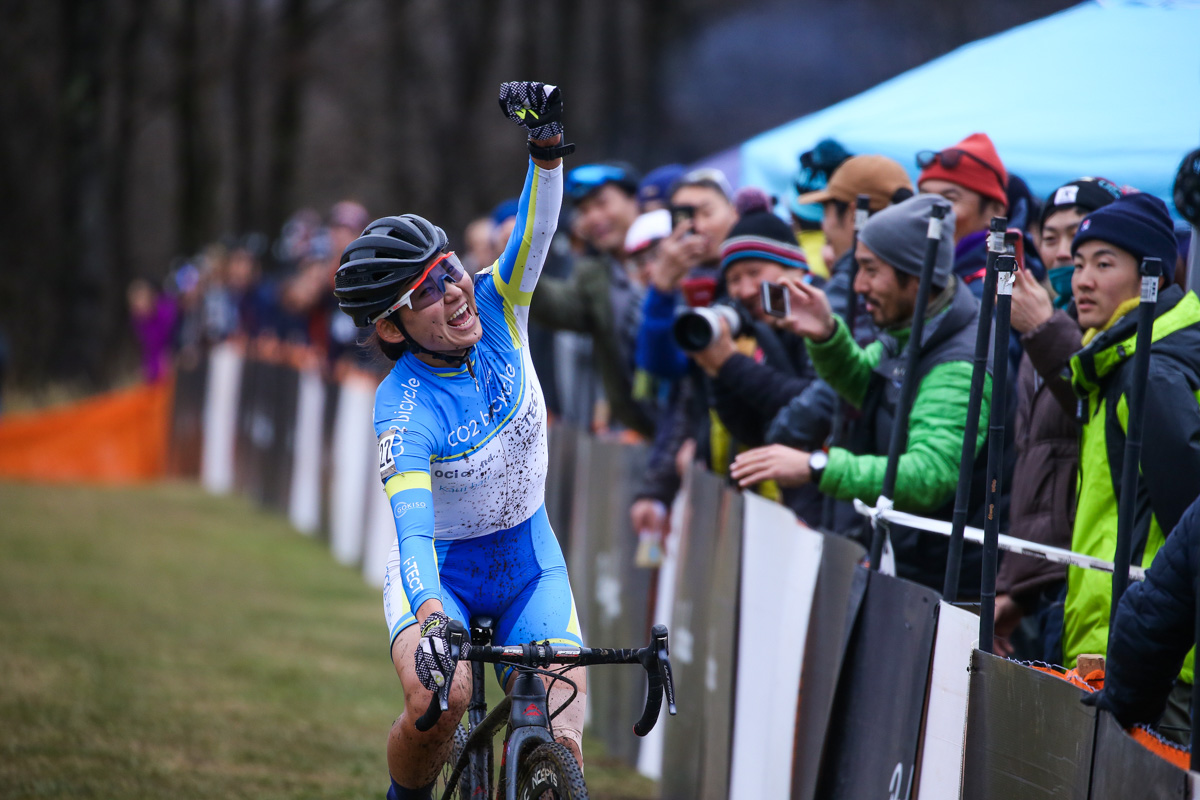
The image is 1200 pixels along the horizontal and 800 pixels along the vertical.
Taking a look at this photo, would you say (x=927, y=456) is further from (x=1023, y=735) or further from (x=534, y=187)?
(x=534, y=187)

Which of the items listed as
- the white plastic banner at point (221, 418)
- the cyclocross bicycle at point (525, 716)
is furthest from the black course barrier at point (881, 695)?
the white plastic banner at point (221, 418)

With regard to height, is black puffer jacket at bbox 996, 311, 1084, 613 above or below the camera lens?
below

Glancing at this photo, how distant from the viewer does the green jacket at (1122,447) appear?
3730mm

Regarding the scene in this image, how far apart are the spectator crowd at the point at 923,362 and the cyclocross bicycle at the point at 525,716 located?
3.53ft

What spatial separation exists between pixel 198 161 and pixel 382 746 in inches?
1006

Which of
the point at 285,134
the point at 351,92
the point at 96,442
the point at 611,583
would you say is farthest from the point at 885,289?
the point at 351,92

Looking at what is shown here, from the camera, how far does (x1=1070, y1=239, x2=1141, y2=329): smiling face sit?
4145 millimetres

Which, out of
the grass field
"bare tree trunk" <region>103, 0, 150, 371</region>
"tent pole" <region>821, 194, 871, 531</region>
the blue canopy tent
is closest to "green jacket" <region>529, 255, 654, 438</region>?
the blue canopy tent

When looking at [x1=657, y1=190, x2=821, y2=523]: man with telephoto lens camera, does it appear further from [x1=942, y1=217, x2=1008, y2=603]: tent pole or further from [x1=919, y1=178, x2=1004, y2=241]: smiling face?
[x1=942, y1=217, x2=1008, y2=603]: tent pole

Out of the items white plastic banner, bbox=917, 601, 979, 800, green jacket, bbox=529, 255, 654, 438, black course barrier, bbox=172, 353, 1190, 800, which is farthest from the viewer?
green jacket, bbox=529, 255, 654, 438

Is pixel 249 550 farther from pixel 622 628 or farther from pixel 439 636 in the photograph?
pixel 439 636

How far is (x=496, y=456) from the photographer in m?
4.36

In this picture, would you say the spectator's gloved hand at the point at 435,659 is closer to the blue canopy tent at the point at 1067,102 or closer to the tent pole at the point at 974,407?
the tent pole at the point at 974,407

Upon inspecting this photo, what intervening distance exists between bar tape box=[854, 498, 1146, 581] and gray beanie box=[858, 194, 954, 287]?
84 cm
